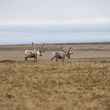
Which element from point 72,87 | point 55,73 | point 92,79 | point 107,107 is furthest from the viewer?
point 55,73

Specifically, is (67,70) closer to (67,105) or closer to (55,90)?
(55,90)

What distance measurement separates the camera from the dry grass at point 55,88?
648 inches

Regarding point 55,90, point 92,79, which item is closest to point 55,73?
point 92,79

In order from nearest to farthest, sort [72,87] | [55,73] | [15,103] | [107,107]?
[107,107] < [15,103] < [72,87] < [55,73]

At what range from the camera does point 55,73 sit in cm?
2538

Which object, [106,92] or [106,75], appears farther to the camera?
[106,75]

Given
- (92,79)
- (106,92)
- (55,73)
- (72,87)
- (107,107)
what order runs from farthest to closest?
(55,73) < (92,79) < (72,87) < (106,92) < (107,107)

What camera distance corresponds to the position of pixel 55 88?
20375mm

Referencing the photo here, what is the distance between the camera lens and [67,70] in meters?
26.7

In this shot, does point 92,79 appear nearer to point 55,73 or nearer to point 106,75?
point 106,75

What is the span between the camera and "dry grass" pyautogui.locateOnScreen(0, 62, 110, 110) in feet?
54.0

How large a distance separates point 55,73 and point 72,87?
472cm

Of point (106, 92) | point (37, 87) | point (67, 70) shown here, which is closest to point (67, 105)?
point (106, 92)

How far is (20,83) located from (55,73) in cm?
398
